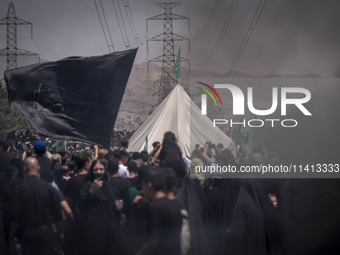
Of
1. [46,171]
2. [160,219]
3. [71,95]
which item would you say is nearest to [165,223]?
[160,219]

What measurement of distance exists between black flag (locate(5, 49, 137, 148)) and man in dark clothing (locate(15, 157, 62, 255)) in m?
2.15

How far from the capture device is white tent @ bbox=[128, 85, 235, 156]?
508 inches

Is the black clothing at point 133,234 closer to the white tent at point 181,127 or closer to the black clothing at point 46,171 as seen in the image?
the black clothing at point 46,171

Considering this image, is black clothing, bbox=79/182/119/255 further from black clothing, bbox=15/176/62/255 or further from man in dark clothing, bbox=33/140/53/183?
man in dark clothing, bbox=33/140/53/183

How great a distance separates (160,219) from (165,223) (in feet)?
0.18

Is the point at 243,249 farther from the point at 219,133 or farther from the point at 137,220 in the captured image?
the point at 219,133

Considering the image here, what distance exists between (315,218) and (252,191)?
83 cm

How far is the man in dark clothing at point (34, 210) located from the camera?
16.6 ft

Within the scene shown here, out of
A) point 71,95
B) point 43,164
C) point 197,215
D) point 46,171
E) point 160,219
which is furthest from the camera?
point 71,95

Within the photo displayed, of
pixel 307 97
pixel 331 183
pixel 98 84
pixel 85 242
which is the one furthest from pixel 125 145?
pixel 331 183

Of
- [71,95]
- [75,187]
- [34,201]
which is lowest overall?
[34,201]

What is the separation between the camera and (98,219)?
5.34 m

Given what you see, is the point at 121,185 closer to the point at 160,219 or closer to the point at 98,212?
the point at 98,212

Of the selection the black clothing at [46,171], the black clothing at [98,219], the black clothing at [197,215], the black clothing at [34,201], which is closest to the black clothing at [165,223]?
the black clothing at [197,215]
